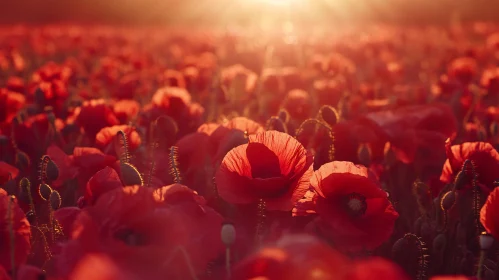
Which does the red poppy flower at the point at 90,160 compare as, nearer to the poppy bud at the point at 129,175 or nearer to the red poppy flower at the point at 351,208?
the poppy bud at the point at 129,175

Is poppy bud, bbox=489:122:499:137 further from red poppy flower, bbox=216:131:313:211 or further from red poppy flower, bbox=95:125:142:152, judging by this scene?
red poppy flower, bbox=95:125:142:152

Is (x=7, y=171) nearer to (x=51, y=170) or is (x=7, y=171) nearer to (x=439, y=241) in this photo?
(x=51, y=170)

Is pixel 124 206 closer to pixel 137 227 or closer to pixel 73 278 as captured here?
pixel 137 227

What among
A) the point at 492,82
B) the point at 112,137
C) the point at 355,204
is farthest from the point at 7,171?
the point at 492,82

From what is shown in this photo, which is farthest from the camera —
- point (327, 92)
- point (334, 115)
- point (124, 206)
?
point (327, 92)

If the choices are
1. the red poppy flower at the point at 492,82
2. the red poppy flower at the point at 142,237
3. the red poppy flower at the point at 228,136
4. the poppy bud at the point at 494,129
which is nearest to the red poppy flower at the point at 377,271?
the red poppy flower at the point at 142,237

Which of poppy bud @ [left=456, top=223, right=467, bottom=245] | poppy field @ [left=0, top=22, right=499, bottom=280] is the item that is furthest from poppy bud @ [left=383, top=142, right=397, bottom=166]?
poppy bud @ [left=456, top=223, right=467, bottom=245]

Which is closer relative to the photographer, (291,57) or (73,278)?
(73,278)

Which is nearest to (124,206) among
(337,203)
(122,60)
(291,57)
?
(337,203)

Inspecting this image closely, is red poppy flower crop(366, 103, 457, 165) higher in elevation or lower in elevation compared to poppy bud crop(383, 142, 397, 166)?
higher
